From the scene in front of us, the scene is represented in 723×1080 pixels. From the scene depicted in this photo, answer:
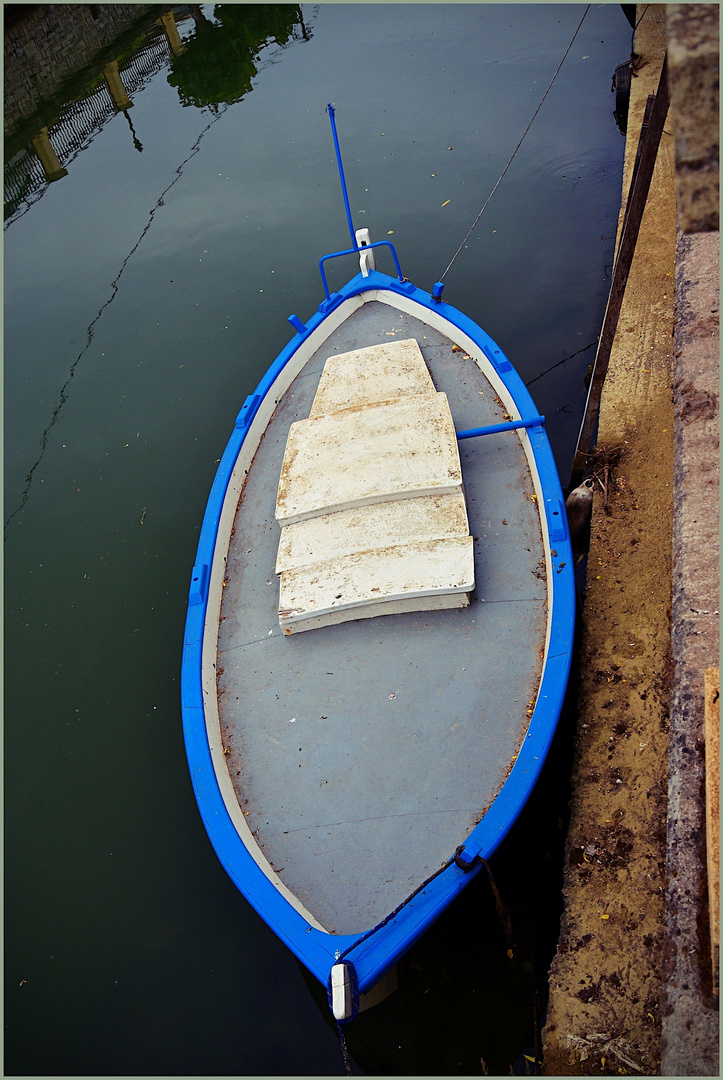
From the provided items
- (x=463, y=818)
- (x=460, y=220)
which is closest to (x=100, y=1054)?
(x=463, y=818)

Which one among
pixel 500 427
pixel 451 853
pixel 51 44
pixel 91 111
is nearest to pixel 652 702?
pixel 451 853

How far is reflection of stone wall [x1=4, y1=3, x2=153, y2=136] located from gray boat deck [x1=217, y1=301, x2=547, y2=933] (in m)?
19.9

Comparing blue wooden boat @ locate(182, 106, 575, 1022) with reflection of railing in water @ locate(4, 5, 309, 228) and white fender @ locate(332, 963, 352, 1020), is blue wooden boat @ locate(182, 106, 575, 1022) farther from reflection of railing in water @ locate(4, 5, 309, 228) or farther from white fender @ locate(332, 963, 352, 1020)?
reflection of railing in water @ locate(4, 5, 309, 228)

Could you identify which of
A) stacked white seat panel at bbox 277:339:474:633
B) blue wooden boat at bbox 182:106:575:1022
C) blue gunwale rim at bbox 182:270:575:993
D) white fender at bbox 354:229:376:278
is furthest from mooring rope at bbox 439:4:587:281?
blue gunwale rim at bbox 182:270:575:993

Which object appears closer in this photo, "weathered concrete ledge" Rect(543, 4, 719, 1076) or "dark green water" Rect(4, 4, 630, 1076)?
"weathered concrete ledge" Rect(543, 4, 719, 1076)

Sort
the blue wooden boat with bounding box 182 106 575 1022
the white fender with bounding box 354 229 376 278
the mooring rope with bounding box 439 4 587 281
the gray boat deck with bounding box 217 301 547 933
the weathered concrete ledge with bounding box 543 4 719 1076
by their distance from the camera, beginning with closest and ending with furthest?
the weathered concrete ledge with bounding box 543 4 719 1076
the blue wooden boat with bounding box 182 106 575 1022
the gray boat deck with bounding box 217 301 547 933
the white fender with bounding box 354 229 376 278
the mooring rope with bounding box 439 4 587 281

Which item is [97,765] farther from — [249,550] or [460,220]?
[460,220]

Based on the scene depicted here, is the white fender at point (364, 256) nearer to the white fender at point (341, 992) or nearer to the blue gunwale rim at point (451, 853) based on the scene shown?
the blue gunwale rim at point (451, 853)

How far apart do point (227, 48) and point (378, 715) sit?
2108cm

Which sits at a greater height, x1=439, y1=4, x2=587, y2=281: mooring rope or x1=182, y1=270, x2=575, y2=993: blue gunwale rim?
x1=439, y1=4, x2=587, y2=281: mooring rope

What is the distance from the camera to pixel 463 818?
481 cm

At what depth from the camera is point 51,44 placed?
21.4 m

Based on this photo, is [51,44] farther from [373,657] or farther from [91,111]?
[373,657]

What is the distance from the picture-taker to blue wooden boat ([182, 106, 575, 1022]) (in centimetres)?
468
